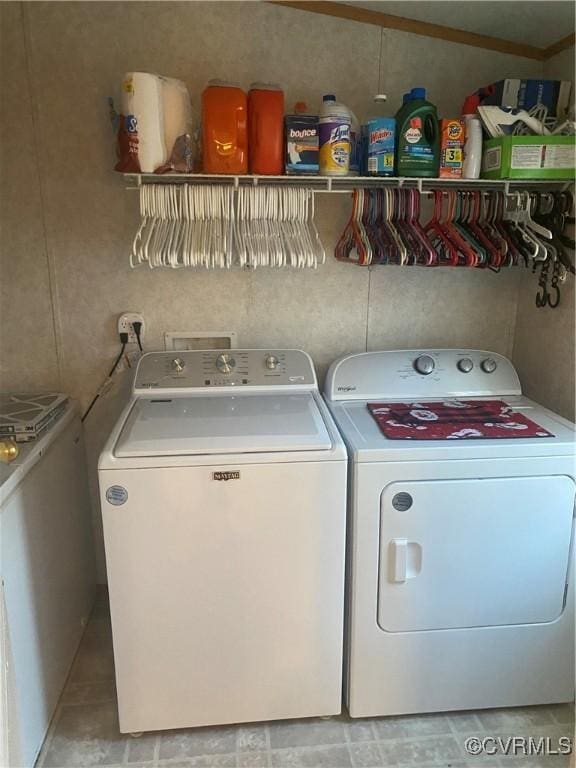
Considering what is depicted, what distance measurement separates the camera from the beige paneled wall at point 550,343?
198cm

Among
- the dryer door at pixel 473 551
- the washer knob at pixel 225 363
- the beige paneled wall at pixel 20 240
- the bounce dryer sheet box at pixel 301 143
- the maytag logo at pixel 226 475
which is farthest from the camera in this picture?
the washer knob at pixel 225 363

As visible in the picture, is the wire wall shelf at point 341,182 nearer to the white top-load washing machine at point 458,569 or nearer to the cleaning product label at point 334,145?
the cleaning product label at point 334,145

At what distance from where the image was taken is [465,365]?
84.6 inches

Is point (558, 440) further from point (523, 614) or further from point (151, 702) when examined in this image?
point (151, 702)

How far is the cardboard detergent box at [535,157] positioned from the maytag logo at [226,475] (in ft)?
4.17

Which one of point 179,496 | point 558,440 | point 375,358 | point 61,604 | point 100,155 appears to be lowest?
point 61,604

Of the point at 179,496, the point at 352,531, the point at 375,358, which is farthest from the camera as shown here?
the point at 375,358

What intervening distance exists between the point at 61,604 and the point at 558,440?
1691 millimetres

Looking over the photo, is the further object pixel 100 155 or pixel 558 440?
pixel 100 155

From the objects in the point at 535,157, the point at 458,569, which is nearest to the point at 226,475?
the point at 458,569

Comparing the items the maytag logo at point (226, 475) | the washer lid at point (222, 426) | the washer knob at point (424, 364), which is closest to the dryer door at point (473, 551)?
the washer lid at point (222, 426)

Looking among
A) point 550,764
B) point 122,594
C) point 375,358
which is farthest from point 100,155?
point 550,764

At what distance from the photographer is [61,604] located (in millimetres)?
1925

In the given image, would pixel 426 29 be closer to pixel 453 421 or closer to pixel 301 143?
pixel 301 143
